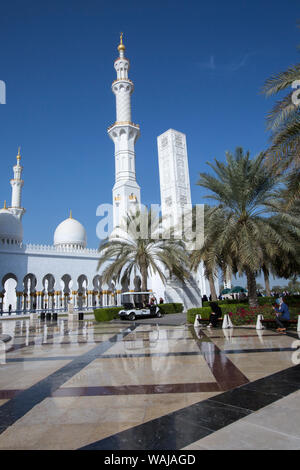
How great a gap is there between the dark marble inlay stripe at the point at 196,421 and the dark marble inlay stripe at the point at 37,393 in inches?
49.3

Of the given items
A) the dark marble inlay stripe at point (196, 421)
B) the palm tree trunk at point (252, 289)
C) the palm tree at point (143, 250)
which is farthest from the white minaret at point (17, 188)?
the dark marble inlay stripe at point (196, 421)

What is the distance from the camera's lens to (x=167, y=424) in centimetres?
306

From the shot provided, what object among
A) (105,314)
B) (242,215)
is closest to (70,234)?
(105,314)

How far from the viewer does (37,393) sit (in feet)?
14.2

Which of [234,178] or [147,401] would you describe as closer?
[147,401]

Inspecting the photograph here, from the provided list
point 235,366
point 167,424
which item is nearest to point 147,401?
point 167,424

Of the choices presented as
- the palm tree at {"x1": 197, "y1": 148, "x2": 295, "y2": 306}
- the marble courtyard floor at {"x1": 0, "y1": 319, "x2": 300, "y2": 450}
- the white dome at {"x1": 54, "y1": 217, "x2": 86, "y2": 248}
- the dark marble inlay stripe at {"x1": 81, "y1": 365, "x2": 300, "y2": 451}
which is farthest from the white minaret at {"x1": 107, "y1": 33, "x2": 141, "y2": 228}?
the dark marble inlay stripe at {"x1": 81, "y1": 365, "x2": 300, "y2": 451}

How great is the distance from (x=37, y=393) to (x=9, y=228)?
33332 millimetres

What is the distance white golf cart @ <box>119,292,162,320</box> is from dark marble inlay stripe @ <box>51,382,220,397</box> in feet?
44.0

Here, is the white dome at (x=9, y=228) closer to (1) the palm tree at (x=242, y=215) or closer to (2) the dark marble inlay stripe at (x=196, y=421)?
(1) the palm tree at (x=242, y=215)

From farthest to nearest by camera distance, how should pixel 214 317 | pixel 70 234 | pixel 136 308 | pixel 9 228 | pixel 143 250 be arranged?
pixel 70 234 → pixel 9 228 → pixel 143 250 → pixel 136 308 → pixel 214 317

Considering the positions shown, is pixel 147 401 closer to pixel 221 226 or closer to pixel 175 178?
pixel 221 226

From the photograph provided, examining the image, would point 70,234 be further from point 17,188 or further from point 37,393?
point 37,393
